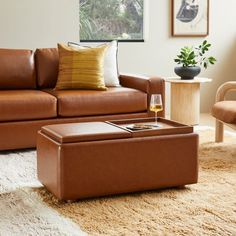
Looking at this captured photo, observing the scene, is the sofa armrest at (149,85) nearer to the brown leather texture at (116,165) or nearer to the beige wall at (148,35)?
the beige wall at (148,35)

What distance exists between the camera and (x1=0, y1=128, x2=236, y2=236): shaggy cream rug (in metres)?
2.60

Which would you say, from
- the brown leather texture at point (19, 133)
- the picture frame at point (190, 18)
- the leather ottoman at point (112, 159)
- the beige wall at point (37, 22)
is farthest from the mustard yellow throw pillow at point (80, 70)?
the picture frame at point (190, 18)

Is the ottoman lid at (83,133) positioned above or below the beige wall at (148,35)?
below

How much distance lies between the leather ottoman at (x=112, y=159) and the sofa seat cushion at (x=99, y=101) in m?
1.12

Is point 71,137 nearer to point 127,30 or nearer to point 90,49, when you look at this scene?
point 90,49

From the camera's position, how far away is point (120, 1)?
605cm

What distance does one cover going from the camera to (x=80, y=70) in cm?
465

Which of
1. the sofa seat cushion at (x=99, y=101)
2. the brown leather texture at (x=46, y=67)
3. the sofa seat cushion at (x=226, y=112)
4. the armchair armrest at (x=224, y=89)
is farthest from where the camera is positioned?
the brown leather texture at (x=46, y=67)

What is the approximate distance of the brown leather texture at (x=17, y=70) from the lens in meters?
4.70

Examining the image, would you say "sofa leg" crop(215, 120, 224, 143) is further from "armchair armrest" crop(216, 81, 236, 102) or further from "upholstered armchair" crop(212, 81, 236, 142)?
"armchair armrest" crop(216, 81, 236, 102)

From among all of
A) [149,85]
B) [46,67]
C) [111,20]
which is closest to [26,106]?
[46,67]

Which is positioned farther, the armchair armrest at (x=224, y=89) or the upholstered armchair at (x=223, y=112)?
the armchair armrest at (x=224, y=89)

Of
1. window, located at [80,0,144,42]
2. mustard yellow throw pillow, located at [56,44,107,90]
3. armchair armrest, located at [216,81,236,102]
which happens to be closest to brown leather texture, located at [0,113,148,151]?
mustard yellow throw pillow, located at [56,44,107,90]

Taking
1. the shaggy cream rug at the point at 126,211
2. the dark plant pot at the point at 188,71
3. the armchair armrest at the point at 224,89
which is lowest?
the shaggy cream rug at the point at 126,211
